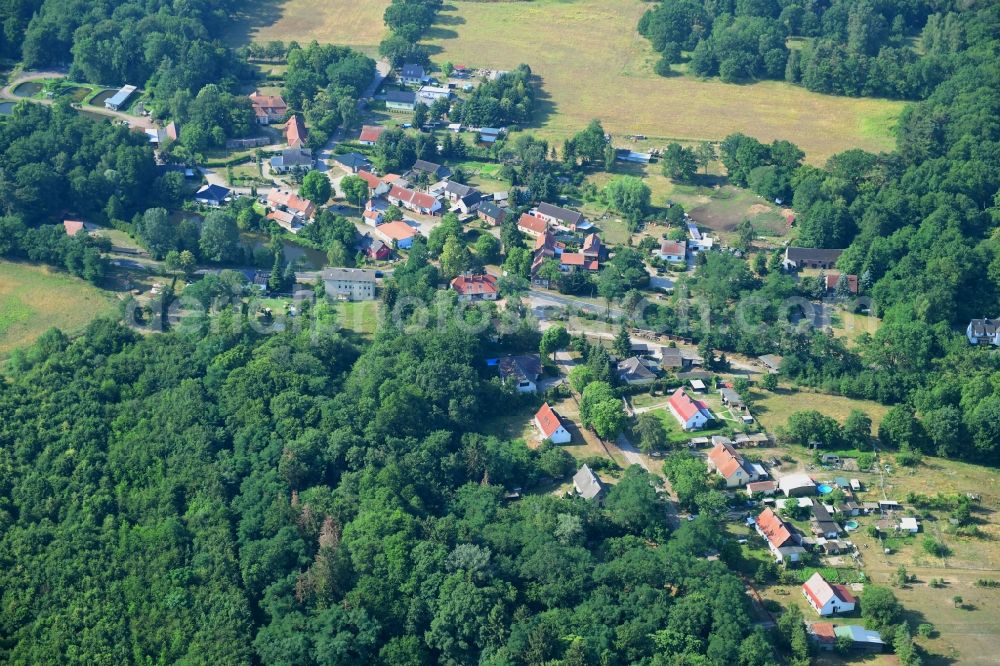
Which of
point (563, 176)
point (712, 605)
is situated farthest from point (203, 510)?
point (563, 176)

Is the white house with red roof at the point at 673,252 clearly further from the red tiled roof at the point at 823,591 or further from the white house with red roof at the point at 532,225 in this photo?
the red tiled roof at the point at 823,591

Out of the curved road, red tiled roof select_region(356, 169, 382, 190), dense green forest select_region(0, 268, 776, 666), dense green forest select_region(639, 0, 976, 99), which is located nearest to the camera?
dense green forest select_region(0, 268, 776, 666)

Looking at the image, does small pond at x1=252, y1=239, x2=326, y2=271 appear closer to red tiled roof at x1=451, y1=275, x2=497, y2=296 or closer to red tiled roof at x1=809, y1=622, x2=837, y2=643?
red tiled roof at x1=451, y1=275, x2=497, y2=296

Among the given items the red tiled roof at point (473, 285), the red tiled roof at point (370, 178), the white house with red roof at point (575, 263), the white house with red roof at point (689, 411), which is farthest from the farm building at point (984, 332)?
the red tiled roof at point (370, 178)

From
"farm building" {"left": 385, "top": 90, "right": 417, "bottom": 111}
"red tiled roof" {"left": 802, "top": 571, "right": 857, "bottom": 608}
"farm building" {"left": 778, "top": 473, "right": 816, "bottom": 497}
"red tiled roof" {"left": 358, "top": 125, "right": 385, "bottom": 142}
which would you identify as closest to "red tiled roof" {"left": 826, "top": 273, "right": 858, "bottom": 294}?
"farm building" {"left": 778, "top": 473, "right": 816, "bottom": 497}

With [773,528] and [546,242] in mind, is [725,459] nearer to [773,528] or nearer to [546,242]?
[773,528]

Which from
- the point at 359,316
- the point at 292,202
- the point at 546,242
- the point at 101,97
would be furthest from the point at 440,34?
the point at 359,316

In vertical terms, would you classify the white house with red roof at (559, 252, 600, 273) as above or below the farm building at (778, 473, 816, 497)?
above
